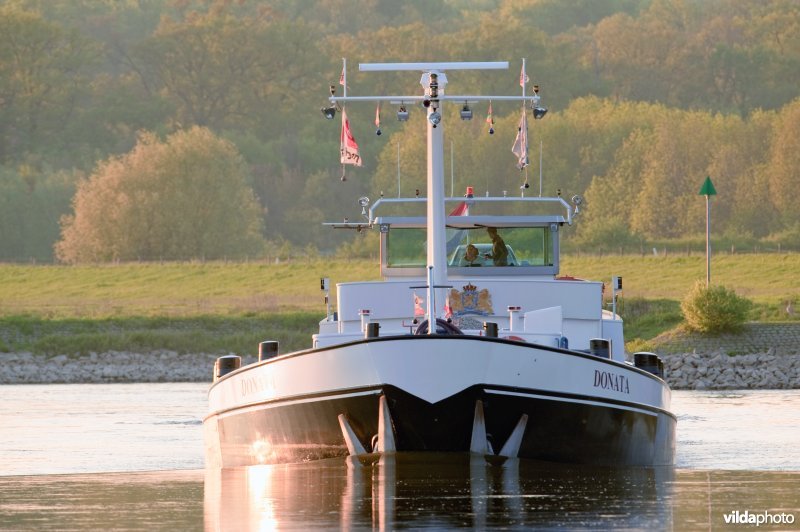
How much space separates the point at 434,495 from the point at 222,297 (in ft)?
161

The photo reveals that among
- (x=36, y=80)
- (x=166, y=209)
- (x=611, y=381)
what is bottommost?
(x=611, y=381)

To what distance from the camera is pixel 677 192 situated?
326 feet

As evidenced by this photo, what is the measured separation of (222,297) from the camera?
6706cm

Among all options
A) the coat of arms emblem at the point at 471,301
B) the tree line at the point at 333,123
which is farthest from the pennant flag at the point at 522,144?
the tree line at the point at 333,123

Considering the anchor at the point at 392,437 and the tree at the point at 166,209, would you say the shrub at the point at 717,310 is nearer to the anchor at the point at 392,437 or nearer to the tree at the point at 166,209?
the anchor at the point at 392,437

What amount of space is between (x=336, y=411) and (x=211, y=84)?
102 metres

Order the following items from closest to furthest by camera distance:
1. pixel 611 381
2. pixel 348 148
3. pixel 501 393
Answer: pixel 501 393 → pixel 611 381 → pixel 348 148

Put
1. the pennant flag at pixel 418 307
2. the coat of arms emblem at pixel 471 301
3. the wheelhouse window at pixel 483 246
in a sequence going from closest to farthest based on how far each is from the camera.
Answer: the pennant flag at pixel 418 307, the coat of arms emblem at pixel 471 301, the wheelhouse window at pixel 483 246

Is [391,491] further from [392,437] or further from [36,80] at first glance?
[36,80]

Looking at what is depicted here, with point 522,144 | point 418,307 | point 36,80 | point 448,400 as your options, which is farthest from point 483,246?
point 36,80

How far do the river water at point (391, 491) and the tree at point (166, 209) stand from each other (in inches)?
2451

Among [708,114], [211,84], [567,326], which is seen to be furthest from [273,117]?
[567,326]

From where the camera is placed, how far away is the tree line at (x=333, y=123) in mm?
96062

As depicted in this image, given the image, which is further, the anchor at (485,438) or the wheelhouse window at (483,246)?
the wheelhouse window at (483,246)
